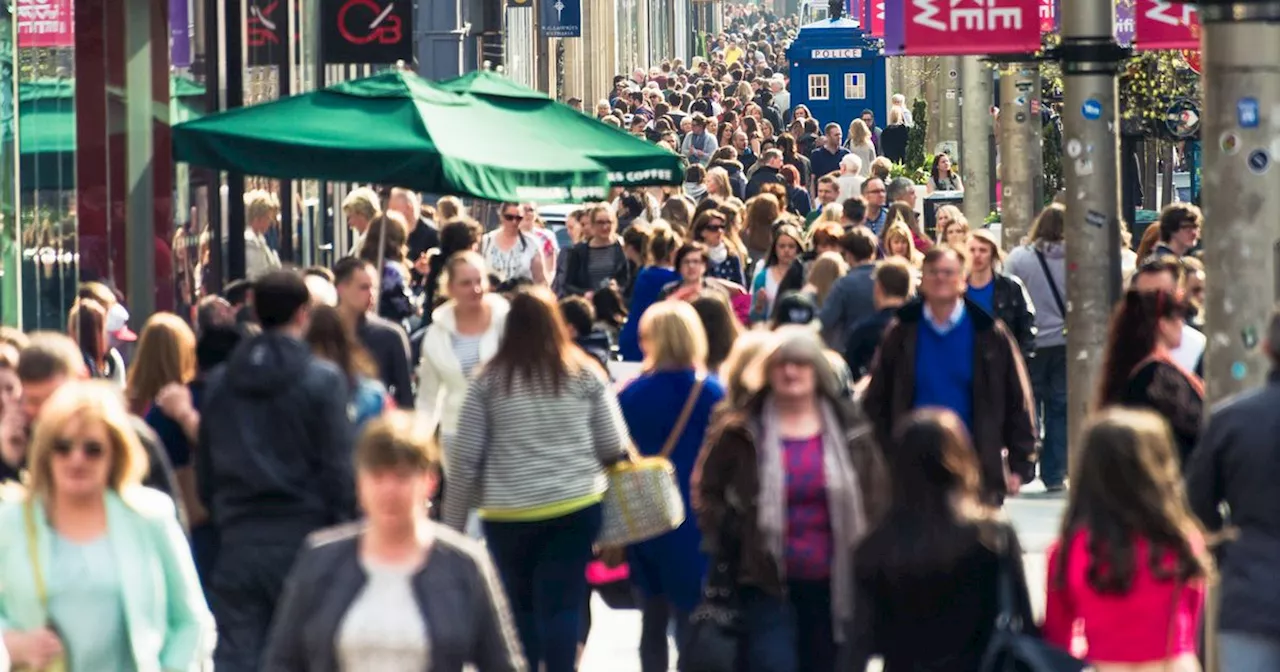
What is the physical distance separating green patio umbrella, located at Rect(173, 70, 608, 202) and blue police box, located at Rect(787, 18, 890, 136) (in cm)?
3370

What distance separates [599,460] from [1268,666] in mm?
2840

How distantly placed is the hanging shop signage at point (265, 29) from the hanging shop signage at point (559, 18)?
Answer: 23.4 m

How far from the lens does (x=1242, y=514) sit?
274 inches

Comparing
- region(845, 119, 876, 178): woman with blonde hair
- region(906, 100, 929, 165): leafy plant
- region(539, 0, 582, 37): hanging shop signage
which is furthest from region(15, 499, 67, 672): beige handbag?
region(539, 0, 582, 37): hanging shop signage

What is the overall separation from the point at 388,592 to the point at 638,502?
10.8ft

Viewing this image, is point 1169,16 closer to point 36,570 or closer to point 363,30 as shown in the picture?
point 363,30

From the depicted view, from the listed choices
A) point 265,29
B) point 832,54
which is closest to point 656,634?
point 265,29

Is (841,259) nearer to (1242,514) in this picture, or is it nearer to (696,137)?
(1242,514)

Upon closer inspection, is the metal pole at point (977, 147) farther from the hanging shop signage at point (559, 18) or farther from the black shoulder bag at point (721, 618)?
the hanging shop signage at point (559, 18)

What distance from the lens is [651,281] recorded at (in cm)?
1398

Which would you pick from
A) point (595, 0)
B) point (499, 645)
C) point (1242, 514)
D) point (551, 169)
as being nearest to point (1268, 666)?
point (1242, 514)

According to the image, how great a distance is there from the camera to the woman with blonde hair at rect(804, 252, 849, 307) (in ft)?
43.1

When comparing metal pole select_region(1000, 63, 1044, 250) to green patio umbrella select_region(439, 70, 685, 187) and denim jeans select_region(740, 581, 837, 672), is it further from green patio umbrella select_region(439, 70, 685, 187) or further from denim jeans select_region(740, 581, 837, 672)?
denim jeans select_region(740, 581, 837, 672)

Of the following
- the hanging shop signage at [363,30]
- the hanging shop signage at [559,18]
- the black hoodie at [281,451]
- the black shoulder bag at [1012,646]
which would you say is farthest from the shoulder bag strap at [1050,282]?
the hanging shop signage at [559,18]
